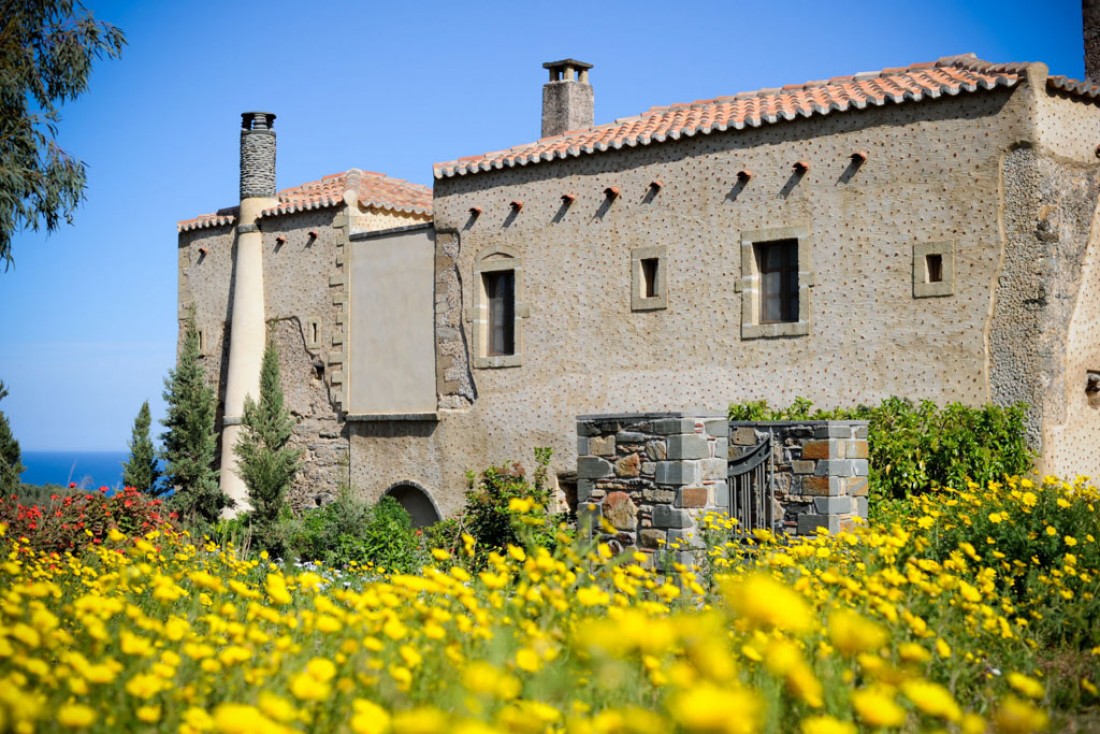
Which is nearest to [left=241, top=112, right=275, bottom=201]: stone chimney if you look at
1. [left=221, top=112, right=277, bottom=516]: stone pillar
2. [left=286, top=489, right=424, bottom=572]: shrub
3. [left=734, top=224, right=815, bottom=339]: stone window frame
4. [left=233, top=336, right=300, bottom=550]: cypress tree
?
[left=221, top=112, right=277, bottom=516]: stone pillar

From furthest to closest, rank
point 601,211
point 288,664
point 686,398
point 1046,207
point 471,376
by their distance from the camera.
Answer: point 471,376 → point 601,211 → point 686,398 → point 1046,207 → point 288,664

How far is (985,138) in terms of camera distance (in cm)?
1270

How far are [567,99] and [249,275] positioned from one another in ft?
20.1

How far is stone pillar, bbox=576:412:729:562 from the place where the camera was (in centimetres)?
940

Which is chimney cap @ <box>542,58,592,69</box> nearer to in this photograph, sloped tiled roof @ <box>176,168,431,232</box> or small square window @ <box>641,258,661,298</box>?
sloped tiled roof @ <box>176,168,431,232</box>

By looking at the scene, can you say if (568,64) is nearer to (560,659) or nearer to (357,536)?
(357,536)

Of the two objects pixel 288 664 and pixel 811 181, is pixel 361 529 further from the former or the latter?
pixel 288 664

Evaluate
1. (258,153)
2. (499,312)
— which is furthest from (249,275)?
(499,312)

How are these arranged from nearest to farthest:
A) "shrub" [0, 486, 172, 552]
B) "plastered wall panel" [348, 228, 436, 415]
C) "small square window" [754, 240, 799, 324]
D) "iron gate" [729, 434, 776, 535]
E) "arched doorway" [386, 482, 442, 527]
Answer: "iron gate" [729, 434, 776, 535], "shrub" [0, 486, 172, 552], "small square window" [754, 240, 799, 324], "arched doorway" [386, 482, 442, 527], "plastered wall panel" [348, 228, 436, 415]

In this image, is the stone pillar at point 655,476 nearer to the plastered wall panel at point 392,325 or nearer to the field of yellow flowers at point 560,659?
the field of yellow flowers at point 560,659

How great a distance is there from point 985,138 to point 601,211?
502 centimetres

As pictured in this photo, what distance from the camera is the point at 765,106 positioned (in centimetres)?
1484

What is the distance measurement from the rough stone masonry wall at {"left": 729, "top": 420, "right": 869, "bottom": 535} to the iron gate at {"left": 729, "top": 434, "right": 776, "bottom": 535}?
0.26ft

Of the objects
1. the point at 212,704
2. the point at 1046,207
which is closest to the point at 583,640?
the point at 212,704
